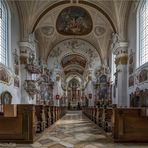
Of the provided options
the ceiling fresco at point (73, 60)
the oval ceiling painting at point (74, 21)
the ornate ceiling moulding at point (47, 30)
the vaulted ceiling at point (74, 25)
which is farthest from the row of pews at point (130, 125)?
the ceiling fresco at point (73, 60)

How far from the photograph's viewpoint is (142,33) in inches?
669

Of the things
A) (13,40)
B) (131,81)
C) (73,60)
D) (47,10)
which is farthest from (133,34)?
(73,60)

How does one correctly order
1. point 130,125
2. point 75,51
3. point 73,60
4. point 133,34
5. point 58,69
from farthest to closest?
point 73,60 → point 58,69 → point 75,51 → point 133,34 → point 130,125

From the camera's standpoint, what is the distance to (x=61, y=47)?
105 ft

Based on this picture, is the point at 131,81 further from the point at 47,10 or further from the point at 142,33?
the point at 47,10

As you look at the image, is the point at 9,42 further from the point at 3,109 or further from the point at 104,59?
the point at 104,59

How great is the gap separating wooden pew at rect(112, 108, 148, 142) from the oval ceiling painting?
1890 centimetres

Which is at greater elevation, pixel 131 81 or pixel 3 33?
pixel 3 33

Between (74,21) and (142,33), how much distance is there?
11.3m

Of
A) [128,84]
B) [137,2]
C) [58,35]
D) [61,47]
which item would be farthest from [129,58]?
[61,47]

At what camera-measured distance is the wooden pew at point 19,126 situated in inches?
275

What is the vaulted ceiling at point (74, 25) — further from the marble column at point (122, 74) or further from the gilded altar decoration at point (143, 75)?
the gilded altar decoration at point (143, 75)

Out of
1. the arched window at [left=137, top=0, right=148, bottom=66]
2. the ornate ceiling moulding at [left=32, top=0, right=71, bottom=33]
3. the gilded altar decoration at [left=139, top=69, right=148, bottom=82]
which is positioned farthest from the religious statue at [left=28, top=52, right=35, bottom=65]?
the gilded altar decoration at [left=139, top=69, right=148, bottom=82]

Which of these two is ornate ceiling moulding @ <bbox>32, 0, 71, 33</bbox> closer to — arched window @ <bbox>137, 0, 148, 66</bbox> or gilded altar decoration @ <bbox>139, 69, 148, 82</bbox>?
arched window @ <bbox>137, 0, 148, 66</bbox>
